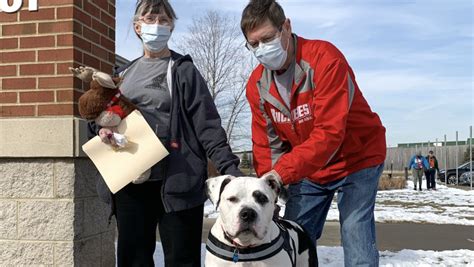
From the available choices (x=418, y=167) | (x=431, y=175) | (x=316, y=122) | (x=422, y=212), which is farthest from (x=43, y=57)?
(x=431, y=175)

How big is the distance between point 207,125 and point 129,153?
A: 56 centimetres

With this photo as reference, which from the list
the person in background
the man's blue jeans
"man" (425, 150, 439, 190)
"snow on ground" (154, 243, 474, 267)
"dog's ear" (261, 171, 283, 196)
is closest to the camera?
"dog's ear" (261, 171, 283, 196)

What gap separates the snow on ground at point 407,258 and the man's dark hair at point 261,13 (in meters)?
3.10

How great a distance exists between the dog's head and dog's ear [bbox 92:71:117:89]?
0.90 m

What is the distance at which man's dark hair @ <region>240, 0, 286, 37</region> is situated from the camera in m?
3.23

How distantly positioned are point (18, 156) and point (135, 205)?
1.32m

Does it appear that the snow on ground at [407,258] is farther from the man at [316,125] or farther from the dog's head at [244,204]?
the dog's head at [244,204]

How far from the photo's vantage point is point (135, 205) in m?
3.32

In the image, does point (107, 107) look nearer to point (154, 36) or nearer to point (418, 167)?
point (154, 36)

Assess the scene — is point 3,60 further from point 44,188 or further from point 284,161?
point 284,161

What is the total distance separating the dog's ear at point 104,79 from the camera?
3191mm

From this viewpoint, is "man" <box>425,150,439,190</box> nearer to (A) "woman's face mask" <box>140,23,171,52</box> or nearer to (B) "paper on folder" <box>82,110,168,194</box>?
(A) "woman's face mask" <box>140,23,171,52</box>

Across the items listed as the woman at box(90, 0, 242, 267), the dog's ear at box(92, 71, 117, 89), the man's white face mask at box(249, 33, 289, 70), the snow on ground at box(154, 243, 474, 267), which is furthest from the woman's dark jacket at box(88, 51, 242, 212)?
the snow on ground at box(154, 243, 474, 267)

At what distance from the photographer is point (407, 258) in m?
6.10
